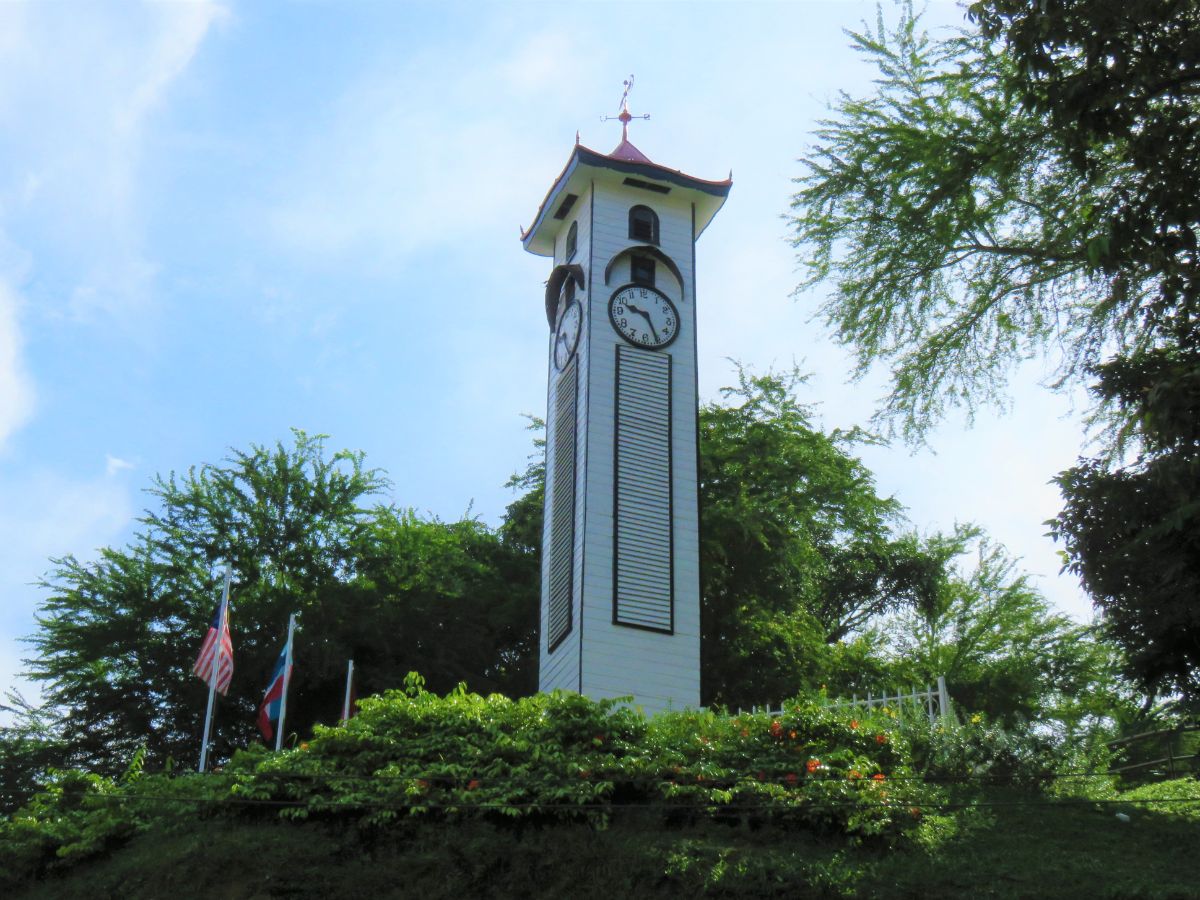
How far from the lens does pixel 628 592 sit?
60.2 feet

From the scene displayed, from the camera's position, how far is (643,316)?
2075 centimetres

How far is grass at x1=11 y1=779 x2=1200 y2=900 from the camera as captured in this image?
11.3m

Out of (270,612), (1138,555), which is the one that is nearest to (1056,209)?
(1138,555)

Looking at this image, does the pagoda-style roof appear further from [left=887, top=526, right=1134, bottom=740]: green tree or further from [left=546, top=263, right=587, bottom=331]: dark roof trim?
[left=887, top=526, right=1134, bottom=740]: green tree

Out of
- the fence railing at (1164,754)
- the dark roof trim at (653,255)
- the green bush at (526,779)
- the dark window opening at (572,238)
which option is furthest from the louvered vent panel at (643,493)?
the fence railing at (1164,754)

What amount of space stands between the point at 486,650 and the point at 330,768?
9128 millimetres

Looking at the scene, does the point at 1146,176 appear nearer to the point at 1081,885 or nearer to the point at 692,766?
the point at 1081,885

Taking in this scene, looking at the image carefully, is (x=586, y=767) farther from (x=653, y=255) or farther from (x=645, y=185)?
(x=645, y=185)

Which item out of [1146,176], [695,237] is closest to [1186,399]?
[1146,176]

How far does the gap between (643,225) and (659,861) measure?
12.1m

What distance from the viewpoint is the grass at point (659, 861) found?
11289 mm

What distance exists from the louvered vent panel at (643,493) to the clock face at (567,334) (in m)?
0.93

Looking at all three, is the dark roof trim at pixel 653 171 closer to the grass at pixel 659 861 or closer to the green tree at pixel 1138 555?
the green tree at pixel 1138 555

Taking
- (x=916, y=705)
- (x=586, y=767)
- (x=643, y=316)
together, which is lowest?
(x=586, y=767)
